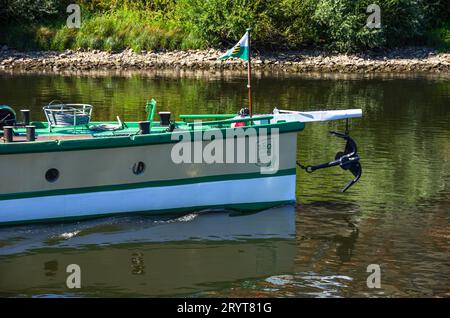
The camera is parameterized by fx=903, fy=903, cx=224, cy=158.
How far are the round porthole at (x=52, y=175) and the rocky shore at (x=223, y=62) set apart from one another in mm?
38995

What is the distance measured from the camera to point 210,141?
21484mm

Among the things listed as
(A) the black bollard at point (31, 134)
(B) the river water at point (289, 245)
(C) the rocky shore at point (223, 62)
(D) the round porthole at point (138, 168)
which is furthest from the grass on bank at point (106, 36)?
(A) the black bollard at point (31, 134)

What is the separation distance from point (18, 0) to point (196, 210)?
46614 millimetres

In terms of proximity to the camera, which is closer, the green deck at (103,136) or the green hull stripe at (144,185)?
the green deck at (103,136)

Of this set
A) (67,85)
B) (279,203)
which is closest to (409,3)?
(67,85)

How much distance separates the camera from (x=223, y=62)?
195ft

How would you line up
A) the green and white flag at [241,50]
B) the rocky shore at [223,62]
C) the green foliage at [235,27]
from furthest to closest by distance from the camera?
the green foliage at [235,27], the rocky shore at [223,62], the green and white flag at [241,50]

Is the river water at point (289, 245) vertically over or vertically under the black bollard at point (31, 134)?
under

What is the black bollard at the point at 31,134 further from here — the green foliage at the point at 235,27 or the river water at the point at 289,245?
the green foliage at the point at 235,27

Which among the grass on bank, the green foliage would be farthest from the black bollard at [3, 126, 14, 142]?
the grass on bank

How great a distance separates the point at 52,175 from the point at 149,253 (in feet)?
9.62

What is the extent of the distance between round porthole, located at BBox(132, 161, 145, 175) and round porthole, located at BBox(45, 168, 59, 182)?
1.79m

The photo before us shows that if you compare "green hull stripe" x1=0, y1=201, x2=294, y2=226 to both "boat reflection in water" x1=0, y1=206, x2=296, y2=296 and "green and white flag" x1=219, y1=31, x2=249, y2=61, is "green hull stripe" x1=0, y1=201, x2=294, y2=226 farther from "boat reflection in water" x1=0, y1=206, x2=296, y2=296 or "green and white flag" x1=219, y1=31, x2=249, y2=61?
"green and white flag" x1=219, y1=31, x2=249, y2=61

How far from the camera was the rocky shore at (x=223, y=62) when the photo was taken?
194 feet
